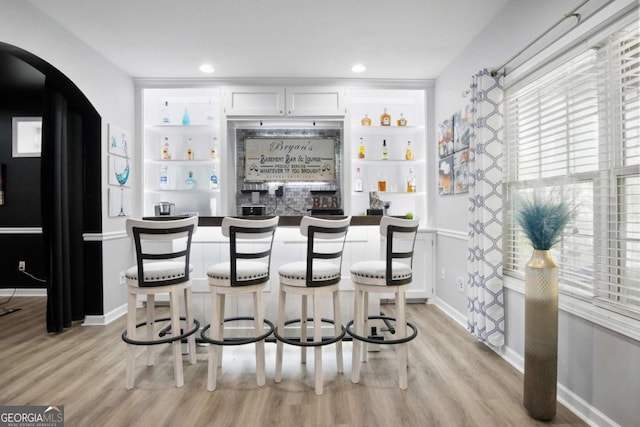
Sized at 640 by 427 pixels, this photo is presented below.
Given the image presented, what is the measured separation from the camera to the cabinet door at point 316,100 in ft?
13.5

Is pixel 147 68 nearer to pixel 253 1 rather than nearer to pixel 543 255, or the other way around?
pixel 253 1

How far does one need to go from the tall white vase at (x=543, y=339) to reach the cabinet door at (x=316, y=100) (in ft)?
9.53

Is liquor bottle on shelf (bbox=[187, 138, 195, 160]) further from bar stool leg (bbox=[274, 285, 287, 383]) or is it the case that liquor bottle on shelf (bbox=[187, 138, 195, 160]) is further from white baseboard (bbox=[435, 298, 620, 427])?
white baseboard (bbox=[435, 298, 620, 427])

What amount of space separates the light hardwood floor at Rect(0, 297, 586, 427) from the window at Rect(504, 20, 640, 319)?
783mm

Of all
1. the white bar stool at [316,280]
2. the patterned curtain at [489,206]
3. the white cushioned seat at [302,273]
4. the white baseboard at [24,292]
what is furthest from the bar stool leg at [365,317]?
the white baseboard at [24,292]

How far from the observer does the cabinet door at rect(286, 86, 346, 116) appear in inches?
162

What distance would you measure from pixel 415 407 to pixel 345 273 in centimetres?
109

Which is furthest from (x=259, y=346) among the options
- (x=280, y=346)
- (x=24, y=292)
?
(x=24, y=292)

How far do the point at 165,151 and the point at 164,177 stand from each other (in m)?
0.33

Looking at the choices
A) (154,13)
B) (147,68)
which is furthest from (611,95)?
(147,68)

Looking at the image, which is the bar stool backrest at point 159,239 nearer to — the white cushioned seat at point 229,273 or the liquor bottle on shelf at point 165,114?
the white cushioned seat at point 229,273

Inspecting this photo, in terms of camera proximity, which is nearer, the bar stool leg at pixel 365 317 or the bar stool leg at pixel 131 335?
the bar stool leg at pixel 131 335

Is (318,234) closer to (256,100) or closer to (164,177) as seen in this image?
(256,100)

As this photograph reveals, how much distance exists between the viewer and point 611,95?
5.65 ft
